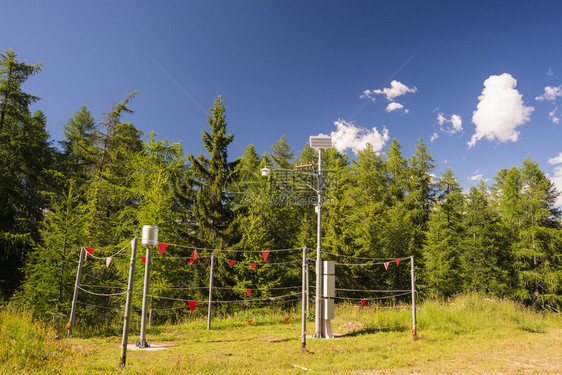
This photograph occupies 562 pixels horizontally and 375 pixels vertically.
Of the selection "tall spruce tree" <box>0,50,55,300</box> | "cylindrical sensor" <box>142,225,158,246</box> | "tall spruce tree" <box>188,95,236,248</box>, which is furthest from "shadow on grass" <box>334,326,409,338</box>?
"tall spruce tree" <box>0,50,55,300</box>

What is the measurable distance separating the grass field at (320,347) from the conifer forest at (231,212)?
495 cm

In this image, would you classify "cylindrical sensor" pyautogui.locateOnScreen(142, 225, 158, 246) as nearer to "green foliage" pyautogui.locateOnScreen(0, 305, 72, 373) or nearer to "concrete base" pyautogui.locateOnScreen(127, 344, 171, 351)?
"green foliage" pyautogui.locateOnScreen(0, 305, 72, 373)

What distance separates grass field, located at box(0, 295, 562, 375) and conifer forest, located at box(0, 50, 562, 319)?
4949 millimetres

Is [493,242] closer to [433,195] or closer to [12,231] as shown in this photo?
[433,195]

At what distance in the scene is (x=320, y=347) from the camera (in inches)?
325

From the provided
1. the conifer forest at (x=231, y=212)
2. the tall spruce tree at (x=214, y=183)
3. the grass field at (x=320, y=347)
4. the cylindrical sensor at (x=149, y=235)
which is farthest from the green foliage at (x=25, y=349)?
the tall spruce tree at (x=214, y=183)

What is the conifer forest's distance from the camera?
15195 mm

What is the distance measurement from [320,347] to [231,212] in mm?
12256

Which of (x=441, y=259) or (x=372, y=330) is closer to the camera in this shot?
(x=372, y=330)

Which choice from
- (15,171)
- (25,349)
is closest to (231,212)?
(15,171)

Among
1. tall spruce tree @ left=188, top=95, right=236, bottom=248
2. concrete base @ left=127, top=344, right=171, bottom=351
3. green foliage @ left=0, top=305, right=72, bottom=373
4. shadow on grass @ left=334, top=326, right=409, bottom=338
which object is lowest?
shadow on grass @ left=334, top=326, right=409, bottom=338

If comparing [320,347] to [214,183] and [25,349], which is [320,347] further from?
[214,183]

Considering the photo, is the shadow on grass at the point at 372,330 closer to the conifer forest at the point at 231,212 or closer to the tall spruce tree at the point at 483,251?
the conifer forest at the point at 231,212

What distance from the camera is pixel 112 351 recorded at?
7328mm
